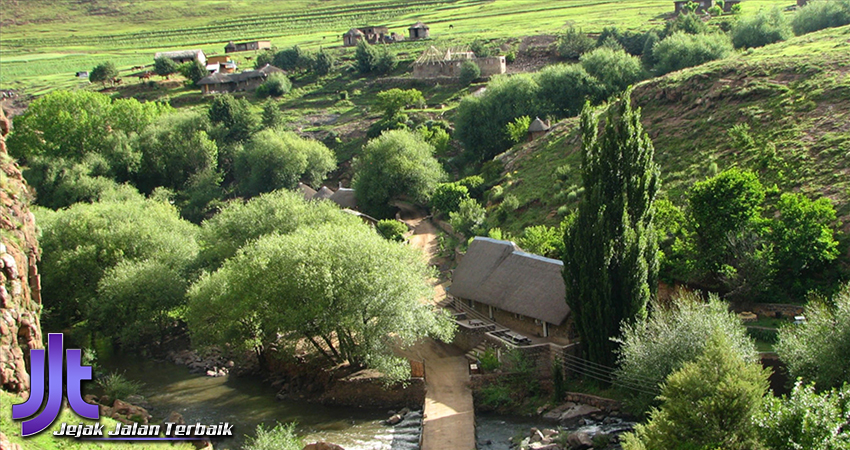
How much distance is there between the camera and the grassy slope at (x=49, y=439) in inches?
892

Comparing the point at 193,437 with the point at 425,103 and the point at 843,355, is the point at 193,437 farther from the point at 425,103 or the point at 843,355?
the point at 425,103

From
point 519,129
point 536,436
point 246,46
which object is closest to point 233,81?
point 246,46

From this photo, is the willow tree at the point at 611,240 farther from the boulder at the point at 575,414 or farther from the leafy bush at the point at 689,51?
the leafy bush at the point at 689,51

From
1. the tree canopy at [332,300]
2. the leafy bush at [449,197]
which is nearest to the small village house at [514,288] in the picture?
the tree canopy at [332,300]

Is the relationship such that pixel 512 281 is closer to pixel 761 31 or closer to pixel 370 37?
pixel 761 31

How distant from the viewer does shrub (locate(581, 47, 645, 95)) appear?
7750 centimetres

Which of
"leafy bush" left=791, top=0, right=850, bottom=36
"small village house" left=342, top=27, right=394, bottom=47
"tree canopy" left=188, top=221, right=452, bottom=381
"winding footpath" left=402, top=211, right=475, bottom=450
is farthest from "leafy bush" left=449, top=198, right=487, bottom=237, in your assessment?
"small village house" left=342, top=27, right=394, bottom=47

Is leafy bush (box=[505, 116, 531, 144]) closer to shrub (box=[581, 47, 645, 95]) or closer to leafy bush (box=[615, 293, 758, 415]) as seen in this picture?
shrub (box=[581, 47, 645, 95])

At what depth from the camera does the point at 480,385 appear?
35.7 meters

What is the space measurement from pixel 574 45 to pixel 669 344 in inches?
3148

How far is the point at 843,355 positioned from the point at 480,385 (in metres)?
15.2

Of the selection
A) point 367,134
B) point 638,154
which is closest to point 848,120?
point 638,154

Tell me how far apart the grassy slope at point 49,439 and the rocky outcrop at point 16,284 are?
112 centimetres

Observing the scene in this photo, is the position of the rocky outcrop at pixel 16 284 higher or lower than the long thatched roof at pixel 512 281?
higher
